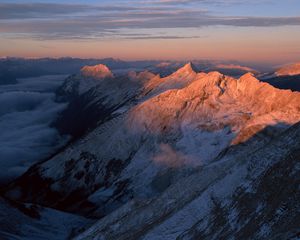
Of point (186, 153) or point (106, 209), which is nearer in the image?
point (106, 209)

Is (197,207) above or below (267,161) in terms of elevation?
below

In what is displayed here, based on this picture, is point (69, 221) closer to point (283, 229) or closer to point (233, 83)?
point (283, 229)

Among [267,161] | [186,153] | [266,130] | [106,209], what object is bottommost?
[106,209]

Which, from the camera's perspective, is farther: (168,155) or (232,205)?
(168,155)

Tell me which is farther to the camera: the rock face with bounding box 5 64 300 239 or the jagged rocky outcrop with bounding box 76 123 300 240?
the rock face with bounding box 5 64 300 239

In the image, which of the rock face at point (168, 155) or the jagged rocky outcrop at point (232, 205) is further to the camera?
the rock face at point (168, 155)

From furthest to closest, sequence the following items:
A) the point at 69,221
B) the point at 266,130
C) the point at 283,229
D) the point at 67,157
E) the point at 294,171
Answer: the point at 67,157, the point at 266,130, the point at 69,221, the point at 294,171, the point at 283,229

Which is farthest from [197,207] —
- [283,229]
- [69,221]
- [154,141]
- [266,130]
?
[154,141]

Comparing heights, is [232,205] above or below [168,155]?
above
